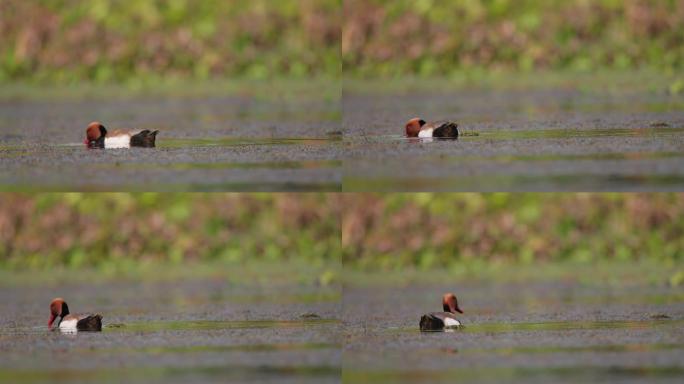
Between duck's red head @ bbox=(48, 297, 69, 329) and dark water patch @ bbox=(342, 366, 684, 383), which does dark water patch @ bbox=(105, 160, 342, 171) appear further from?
dark water patch @ bbox=(342, 366, 684, 383)

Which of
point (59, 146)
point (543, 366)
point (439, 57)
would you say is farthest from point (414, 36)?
point (543, 366)

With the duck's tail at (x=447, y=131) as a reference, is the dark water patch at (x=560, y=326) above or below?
below

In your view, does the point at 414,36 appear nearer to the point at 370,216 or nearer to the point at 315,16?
the point at 315,16

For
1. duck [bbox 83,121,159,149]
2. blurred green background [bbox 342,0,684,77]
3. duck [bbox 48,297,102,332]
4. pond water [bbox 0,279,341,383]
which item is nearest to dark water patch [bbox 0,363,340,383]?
pond water [bbox 0,279,341,383]

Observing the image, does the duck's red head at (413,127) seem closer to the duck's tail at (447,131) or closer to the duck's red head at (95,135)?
the duck's tail at (447,131)

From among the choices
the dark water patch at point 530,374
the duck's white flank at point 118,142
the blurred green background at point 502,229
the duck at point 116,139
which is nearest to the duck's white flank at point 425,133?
the blurred green background at point 502,229
